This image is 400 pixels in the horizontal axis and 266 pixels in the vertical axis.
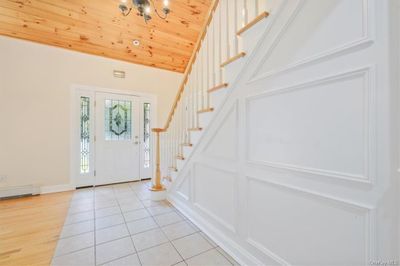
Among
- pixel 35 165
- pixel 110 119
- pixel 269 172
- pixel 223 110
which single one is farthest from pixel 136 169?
pixel 269 172

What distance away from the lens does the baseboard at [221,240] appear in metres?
1.57

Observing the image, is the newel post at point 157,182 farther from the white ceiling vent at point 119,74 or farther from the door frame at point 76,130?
the white ceiling vent at point 119,74

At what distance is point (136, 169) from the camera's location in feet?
14.0

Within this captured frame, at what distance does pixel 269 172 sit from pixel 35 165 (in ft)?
13.0

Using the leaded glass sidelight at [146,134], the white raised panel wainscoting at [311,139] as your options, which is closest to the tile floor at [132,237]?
the white raised panel wainscoting at [311,139]

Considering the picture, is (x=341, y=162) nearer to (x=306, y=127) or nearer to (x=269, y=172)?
(x=306, y=127)

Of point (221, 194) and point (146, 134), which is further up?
point (146, 134)

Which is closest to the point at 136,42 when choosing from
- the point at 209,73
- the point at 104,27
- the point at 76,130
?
the point at 104,27

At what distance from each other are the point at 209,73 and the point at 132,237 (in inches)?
79.8

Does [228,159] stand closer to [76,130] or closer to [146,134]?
[146,134]

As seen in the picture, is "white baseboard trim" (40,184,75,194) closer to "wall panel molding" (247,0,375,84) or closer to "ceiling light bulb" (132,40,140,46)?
"ceiling light bulb" (132,40,140,46)

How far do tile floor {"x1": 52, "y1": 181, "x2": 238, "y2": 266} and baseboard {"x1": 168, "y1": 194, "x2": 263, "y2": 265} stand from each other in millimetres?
49

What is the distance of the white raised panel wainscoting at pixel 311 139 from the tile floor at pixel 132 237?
1.17ft

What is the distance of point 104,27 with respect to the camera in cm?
336
